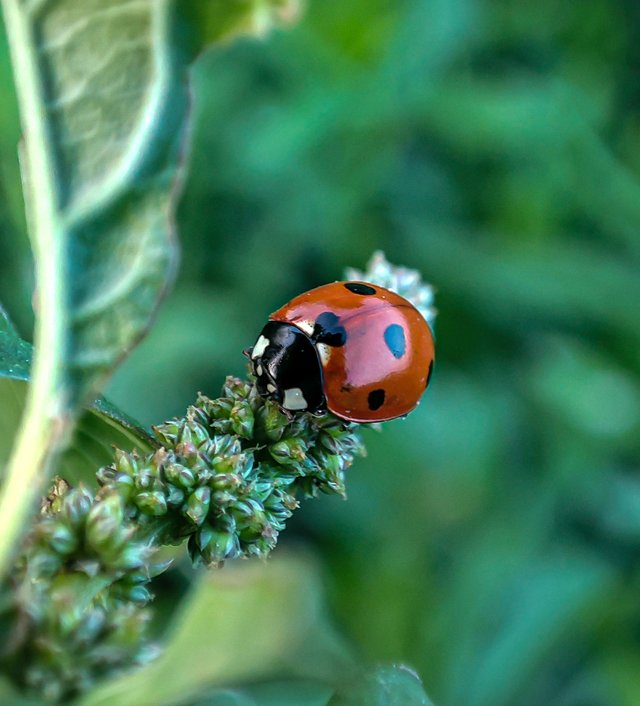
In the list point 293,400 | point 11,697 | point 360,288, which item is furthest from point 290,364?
point 11,697

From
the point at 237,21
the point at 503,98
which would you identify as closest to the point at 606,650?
the point at 503,98

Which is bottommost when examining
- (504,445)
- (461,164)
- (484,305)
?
(504,445)

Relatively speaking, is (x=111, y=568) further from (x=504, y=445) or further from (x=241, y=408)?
(x=504, y=445)

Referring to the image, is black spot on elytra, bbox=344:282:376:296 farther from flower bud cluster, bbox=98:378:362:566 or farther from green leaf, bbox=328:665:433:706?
green leaf, bbox=328:665:433:706

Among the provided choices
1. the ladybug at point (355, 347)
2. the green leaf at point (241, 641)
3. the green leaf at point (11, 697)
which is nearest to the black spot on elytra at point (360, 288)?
the ladybug at point (355, 347)

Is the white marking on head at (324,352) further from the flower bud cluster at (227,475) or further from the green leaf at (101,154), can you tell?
the green leaf at (101,154)

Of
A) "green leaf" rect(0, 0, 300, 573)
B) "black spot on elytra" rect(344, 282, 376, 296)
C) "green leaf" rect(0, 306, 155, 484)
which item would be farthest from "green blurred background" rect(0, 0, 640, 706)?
"green leaf" rect(0, 0, 300, 573)
